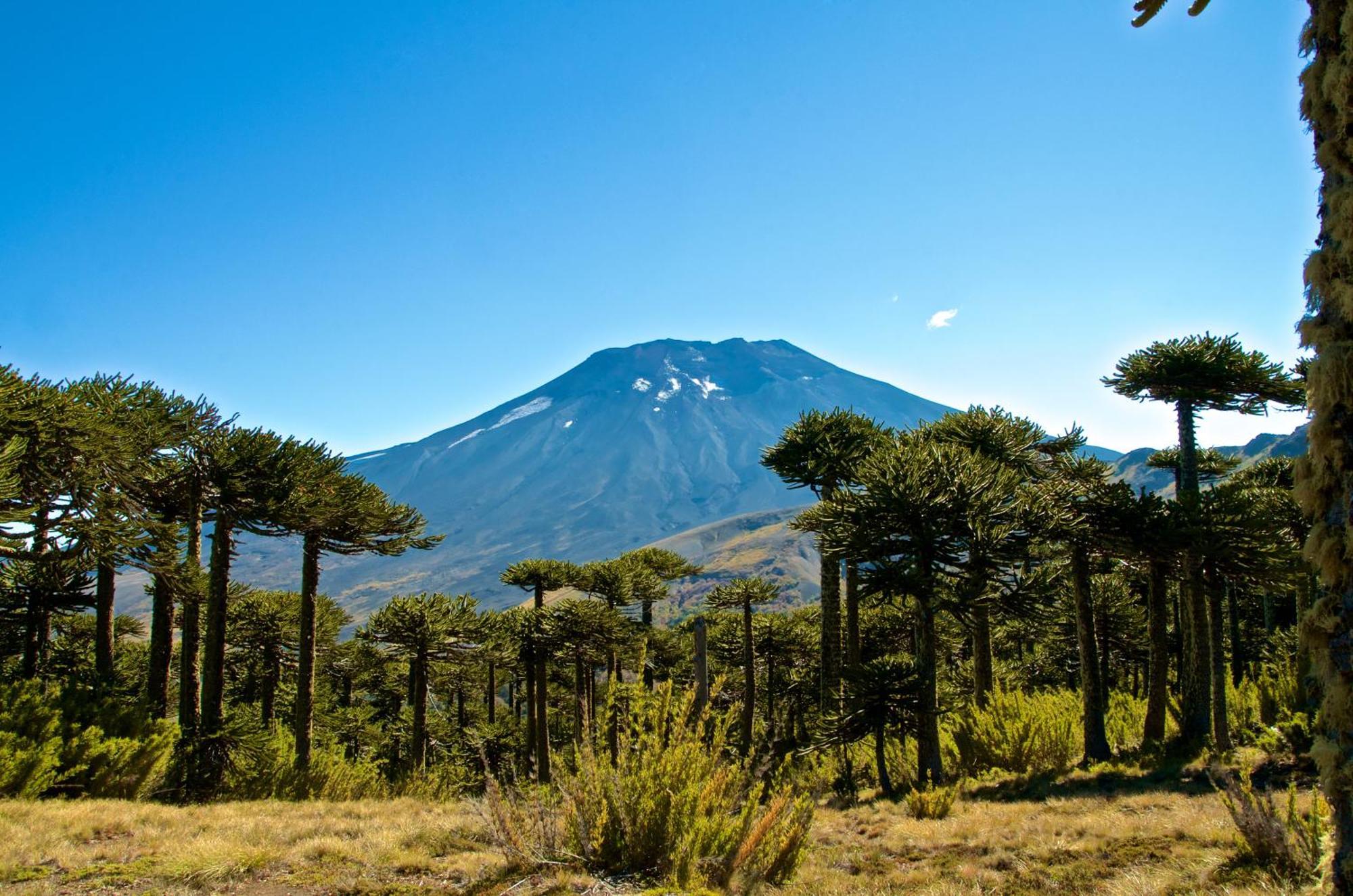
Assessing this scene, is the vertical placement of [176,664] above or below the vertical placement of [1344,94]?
below

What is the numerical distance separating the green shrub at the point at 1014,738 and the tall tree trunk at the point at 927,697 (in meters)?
1.27

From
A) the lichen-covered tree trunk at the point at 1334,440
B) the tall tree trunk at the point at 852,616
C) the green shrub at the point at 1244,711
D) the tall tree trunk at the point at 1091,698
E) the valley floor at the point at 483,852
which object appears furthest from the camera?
the tall tree trunk at the point at 852,616

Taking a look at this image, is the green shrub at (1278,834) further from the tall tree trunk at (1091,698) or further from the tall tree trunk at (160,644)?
the tall tree trunk at (160,644)

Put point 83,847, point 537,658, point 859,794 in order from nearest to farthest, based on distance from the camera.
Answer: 1. point 83,847
2. point 859,794
3. point 537,658

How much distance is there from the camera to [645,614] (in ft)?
91.2

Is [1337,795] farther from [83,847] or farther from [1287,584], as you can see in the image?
[1287,584]

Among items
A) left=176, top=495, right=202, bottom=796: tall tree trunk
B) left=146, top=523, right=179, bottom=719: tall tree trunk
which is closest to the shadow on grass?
left=176, top=495, right=202, bottom=796: tall tree trunk

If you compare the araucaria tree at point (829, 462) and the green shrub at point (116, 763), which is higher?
the araucaria tree at point (829, 462)

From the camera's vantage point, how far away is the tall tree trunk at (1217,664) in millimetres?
12031

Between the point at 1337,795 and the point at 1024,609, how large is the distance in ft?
35.1

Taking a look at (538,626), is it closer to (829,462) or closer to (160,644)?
(160,644)

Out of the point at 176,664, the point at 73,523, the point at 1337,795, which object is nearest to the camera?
the point at 1337,795

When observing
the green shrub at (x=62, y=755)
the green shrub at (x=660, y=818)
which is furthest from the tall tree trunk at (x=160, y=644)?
the green shrub at (x=660, y=818)

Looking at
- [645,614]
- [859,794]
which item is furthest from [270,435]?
[645,614]
